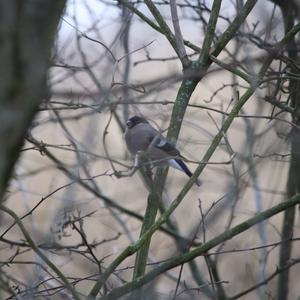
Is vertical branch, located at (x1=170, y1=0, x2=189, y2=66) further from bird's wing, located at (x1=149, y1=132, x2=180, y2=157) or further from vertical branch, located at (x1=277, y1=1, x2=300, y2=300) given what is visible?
vertical branch, located at (x1=277, y1=1, x2=300, y2=300)

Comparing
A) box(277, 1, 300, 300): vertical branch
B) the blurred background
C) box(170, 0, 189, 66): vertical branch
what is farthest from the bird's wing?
box(277, 1, 300, 300): vertical branch

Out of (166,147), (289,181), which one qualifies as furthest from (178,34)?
(289,181)

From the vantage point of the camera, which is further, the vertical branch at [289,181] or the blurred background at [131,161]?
the vertical branch at [289,181]

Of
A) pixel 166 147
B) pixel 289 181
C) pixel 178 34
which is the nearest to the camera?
pixel 178 34

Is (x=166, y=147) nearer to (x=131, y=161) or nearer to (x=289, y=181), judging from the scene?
(x=131, y=161)

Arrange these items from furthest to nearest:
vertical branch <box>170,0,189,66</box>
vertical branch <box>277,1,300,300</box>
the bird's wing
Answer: vertical branch <box>277,1,300,300</box>
the bird's wing
vertical branch <box>170,0,189,66</box>

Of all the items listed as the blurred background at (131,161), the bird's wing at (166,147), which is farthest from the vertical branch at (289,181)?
the bird's wing at (166,147)

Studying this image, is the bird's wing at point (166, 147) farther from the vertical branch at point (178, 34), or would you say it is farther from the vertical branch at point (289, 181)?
the vertical branch at point (289, 181)

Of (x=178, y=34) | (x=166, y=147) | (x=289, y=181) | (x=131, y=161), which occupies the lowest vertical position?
(x=131, y=161)

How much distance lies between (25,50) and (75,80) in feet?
12.1

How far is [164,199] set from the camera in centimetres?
480

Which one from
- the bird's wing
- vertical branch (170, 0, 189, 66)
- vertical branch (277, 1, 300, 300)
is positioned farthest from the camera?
vertical branch (277, 1, 300, 300)

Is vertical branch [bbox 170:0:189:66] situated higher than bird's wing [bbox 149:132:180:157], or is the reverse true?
vertical branch [bbox 170:0:189:66]

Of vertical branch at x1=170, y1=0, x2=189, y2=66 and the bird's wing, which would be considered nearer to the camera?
vertical branch at x1=170, y1=0, x2=189, y2=66
